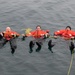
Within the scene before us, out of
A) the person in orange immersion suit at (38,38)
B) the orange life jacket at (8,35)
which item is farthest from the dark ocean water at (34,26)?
the orange life jacket at (8,35)

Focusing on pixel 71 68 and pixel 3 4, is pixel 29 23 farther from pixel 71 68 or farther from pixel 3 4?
pixel 71 68

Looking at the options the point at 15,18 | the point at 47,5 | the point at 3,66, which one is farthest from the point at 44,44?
the point at 47,5

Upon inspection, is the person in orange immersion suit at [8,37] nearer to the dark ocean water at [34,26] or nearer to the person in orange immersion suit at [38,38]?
the dark ocean water at [34,26]

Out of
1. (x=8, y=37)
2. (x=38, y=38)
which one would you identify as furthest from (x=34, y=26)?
(x=8, y=37)

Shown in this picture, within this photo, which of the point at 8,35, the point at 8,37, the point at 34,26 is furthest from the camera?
the point at 34,26

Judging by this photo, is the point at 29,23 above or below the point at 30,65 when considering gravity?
above

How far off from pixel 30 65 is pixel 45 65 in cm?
135

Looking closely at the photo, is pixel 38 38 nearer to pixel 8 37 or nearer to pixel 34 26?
pixel 8 37

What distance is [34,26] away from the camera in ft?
101

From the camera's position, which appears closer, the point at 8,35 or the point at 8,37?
the point at 8,35

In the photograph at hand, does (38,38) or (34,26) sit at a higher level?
(34,26)

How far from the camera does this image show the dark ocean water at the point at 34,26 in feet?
74.1

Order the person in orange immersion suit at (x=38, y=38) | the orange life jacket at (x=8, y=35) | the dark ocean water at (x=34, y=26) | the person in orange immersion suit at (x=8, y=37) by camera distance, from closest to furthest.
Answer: the dark ocean water at (x=34, y=26) < the person in orange immersion suit at (x=38, y=38) < the person in orange immersion suit at (x=8, y=37) < the orange life jacket at (x=8, y=35)

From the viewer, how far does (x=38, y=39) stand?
25.6 m
